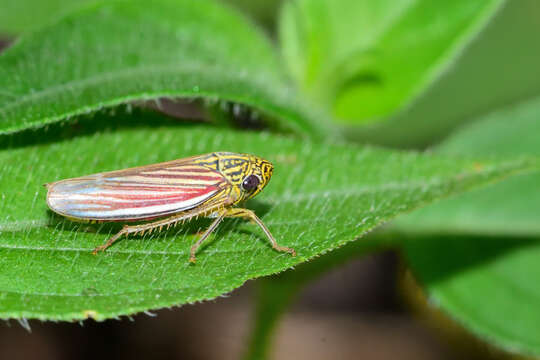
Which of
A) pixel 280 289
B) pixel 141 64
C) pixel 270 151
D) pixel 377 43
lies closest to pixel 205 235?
pixel 270 151

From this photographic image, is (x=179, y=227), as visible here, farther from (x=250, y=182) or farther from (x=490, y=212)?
(x=490, y=212)

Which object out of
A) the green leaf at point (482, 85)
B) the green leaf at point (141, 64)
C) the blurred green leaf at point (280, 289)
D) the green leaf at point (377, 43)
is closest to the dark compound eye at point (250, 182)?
the green leaf at point (141, 64)

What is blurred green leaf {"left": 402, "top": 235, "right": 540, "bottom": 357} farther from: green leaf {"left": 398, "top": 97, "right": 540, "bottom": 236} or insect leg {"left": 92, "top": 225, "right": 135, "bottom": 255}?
insect leg {"left": 92, "top": 225, "right": 135, "bottom": 255}

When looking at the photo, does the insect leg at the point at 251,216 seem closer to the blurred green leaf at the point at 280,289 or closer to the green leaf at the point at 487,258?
the blurred green leaf at the point at 280,289

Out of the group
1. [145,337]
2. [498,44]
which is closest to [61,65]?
[145,337]

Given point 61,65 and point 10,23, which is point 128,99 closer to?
point 61,65

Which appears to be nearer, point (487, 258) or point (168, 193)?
point (168, 193)
